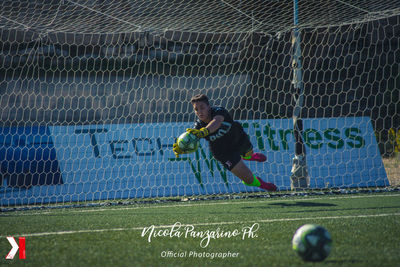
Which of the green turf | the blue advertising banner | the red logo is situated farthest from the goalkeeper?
the red logo

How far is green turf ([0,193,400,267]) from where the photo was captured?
8.55 feet

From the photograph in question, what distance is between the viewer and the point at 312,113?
36.4 ft

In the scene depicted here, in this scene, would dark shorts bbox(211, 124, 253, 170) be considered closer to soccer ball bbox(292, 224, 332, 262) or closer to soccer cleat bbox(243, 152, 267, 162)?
soccer cleat bbox(243, 152, 267, 162)

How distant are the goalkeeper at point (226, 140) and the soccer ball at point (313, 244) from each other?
2837 millimetres

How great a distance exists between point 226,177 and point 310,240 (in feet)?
16.5

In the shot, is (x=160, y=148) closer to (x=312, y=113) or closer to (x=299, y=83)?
(x=299, y=83)

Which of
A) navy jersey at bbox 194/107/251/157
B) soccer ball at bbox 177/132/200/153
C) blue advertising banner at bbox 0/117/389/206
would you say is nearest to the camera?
soccer ball at bbox 177/132/200/153

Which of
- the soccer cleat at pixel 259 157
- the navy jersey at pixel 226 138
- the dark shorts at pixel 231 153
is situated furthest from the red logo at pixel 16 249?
the soccer cleat at pixel 259 157

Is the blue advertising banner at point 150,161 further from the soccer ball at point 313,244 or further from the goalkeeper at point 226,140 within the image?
the soccer ball at point 313,244

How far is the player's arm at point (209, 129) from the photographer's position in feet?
14.8

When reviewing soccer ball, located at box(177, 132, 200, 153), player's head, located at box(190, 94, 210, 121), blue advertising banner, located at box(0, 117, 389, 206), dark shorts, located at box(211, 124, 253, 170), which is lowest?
blue advertising banner, located at box(0, 117, 389, 206)

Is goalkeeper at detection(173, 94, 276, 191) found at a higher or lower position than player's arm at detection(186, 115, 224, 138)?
lower

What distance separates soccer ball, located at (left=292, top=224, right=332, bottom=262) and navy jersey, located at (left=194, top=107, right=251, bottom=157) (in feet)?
10.5
